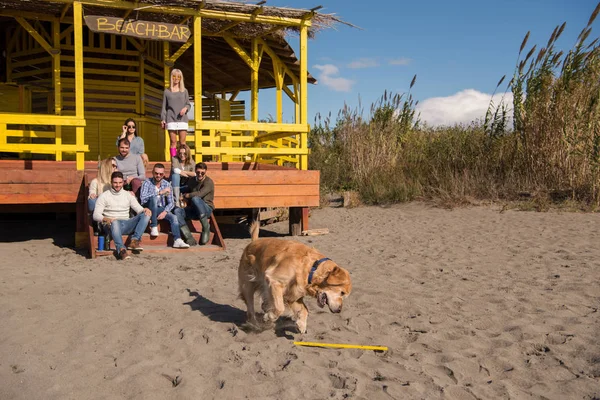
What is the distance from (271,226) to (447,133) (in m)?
6.27

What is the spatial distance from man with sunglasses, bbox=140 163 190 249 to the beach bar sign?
2453 mm

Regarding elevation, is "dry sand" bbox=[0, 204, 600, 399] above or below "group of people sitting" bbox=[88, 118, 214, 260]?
below

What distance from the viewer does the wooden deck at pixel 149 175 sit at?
7980 mm

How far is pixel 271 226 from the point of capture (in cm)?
1167

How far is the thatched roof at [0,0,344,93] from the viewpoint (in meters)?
9.26

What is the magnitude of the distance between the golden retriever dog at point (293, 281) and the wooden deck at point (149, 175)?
357 cm

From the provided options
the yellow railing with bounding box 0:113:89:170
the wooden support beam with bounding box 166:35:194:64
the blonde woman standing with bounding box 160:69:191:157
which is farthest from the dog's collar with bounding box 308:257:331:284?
the wooden support beam with bounding box 166:35:194:64

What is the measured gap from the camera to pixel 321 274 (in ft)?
13.8

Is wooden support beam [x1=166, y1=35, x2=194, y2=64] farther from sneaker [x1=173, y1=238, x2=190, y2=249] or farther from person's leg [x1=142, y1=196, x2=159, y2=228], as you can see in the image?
sneaker [x1=173, y1=238, x2=190, y2=249]

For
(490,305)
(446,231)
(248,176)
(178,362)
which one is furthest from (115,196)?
(446,231)

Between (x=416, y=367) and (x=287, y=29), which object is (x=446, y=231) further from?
(x=416, y=367)

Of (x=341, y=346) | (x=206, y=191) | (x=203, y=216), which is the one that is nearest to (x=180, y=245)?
(x=203, y=216)

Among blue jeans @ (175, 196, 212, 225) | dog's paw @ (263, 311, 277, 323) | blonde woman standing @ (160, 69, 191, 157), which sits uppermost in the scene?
blonde woman standing @ (160, 69, 191, 157)

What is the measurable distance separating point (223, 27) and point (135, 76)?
9.42 feet
